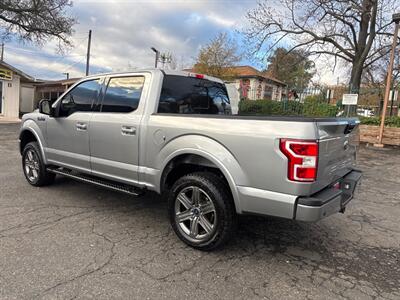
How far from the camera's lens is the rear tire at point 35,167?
5.58 m

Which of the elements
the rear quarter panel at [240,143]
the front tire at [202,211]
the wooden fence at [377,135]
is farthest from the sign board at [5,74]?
the front tire at [202,211]

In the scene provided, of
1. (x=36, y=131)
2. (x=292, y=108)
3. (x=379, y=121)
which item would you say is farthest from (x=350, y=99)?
(x=36, y=131)

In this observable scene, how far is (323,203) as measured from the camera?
117 inches

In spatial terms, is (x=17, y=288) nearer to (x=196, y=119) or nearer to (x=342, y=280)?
(x=196, y=119)

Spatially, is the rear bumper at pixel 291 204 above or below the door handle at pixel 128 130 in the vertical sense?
below

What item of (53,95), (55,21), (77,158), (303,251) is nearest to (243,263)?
(303,251)

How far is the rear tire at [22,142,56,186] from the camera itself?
5.58 meters

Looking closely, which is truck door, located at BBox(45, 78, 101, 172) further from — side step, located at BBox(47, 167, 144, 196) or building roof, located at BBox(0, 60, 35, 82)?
building roof, located at BBox(0, 60, 35, 82)

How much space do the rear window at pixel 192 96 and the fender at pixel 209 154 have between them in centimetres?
62

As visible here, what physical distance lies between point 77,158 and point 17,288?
2.34 metres

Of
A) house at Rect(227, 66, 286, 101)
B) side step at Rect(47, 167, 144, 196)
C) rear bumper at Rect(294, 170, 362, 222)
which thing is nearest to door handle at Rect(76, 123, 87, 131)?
side step at Rect(47, 167, 144, 196)

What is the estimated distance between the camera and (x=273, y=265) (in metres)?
3.36

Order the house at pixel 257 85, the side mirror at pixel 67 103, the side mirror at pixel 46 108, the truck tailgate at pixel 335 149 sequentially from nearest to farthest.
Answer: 1. the truck tailgate at pixel 335 149
2. the side mirror at pixel 67 103
3. the side mirror at pixel 46 108
4. the house at pixel 257 85

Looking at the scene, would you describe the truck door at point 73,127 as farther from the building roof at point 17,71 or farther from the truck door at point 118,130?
the building roof at point 17,71
